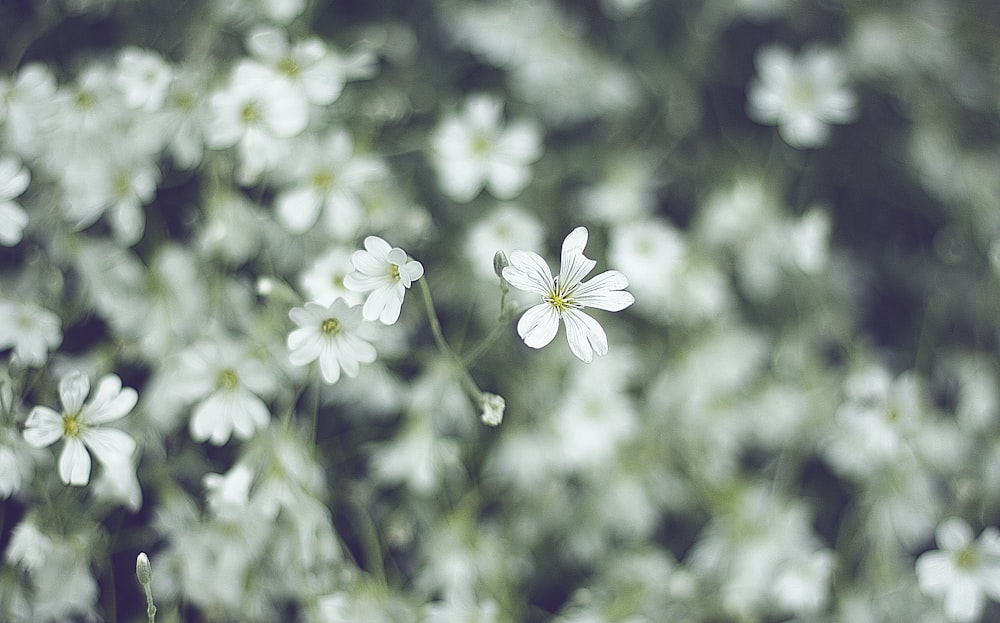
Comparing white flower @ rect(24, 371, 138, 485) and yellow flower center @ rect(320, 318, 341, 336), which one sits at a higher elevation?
yellow flower center @ rect(320, 318, 341, 336)

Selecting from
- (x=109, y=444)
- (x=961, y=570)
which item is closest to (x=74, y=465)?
(x=109, y=444)

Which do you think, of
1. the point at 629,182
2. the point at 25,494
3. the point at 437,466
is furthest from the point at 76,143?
the point at 629,182

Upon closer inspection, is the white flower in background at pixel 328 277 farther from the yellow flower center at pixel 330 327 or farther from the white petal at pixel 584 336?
the white petal at pixel 584 336

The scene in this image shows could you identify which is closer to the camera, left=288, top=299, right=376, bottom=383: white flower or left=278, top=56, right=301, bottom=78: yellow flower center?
left=288, top=299, right=376, bottom=383: white flower

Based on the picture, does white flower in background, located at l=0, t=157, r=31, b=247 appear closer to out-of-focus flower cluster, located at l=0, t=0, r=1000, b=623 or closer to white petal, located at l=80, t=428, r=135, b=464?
out-of-focus flower cluster, located at l=0, t=0, r=1000, b=623

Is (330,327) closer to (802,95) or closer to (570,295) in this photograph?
(570,295)

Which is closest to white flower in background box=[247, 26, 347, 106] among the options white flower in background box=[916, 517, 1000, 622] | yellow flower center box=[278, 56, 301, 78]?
yellow flower center box=[278, 56, 301, 78]

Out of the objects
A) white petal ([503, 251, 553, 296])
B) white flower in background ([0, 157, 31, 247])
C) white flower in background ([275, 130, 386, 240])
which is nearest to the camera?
white petal ([503, 251, 553, 296])

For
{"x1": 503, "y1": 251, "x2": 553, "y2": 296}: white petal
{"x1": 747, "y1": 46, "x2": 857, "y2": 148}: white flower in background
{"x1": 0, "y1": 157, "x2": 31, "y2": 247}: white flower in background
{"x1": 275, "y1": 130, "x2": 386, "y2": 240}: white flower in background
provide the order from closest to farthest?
1. {"x1": 503, "y1": 251, "x2": 553, "y2": 296}: white petal
2. {"x1": 0, "y1": 157, "x2": 31, "y2": 247}: white flower in background
3. {"x1": 275, "y1": 130, "x2": 386, "y2": 240}: white flower in background
4. {"x1": 747, "y1": 46, "x2": 857, "y2": 148}: white flower in background

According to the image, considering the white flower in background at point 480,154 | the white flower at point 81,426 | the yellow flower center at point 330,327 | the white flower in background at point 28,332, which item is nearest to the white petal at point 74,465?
the white flower at point 81,426
